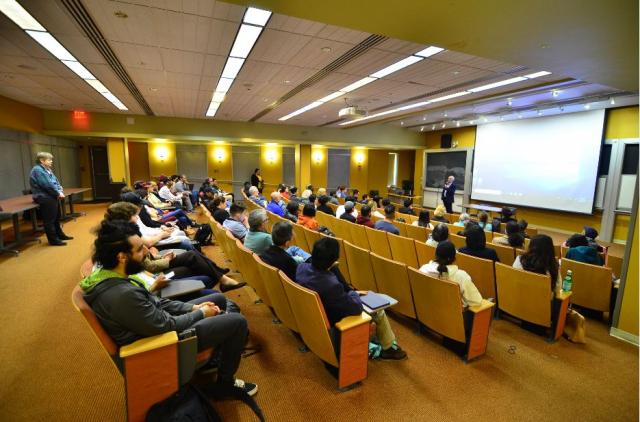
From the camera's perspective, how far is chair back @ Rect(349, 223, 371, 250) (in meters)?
4.73

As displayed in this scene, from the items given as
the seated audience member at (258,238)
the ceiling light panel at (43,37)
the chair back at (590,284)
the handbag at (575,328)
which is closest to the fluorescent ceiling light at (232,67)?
the ceiling light panel at (43,37)

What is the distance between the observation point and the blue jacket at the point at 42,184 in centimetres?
521

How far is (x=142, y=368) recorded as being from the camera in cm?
161

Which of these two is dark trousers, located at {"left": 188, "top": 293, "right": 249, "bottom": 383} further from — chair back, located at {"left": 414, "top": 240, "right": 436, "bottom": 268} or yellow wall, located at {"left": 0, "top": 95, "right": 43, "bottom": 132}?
yellow wall, located at {"left": 0, "top": 95, "right": 43, "bottom": 132}

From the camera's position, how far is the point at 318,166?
49.2 feet

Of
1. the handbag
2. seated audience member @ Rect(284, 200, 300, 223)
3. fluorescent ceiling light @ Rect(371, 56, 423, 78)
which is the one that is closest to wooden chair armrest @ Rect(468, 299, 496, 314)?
the handbag

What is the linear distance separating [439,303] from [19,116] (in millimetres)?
11464

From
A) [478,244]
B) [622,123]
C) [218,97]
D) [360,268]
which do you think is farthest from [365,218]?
[622,123]

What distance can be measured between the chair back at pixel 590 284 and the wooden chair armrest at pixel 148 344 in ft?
13.3

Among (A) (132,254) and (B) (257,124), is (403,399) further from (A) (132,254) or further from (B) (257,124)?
(B) (257,124)

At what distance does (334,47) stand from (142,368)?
433 centimetres

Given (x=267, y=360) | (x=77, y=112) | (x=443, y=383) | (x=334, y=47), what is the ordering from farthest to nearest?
(x=77, y=112)
(x=334, y=47)
(x=267, y=360)
(x=443, y=383)

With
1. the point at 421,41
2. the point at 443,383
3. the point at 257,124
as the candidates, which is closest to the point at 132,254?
the point at 443,383

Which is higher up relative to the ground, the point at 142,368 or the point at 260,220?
the point at 260,220
